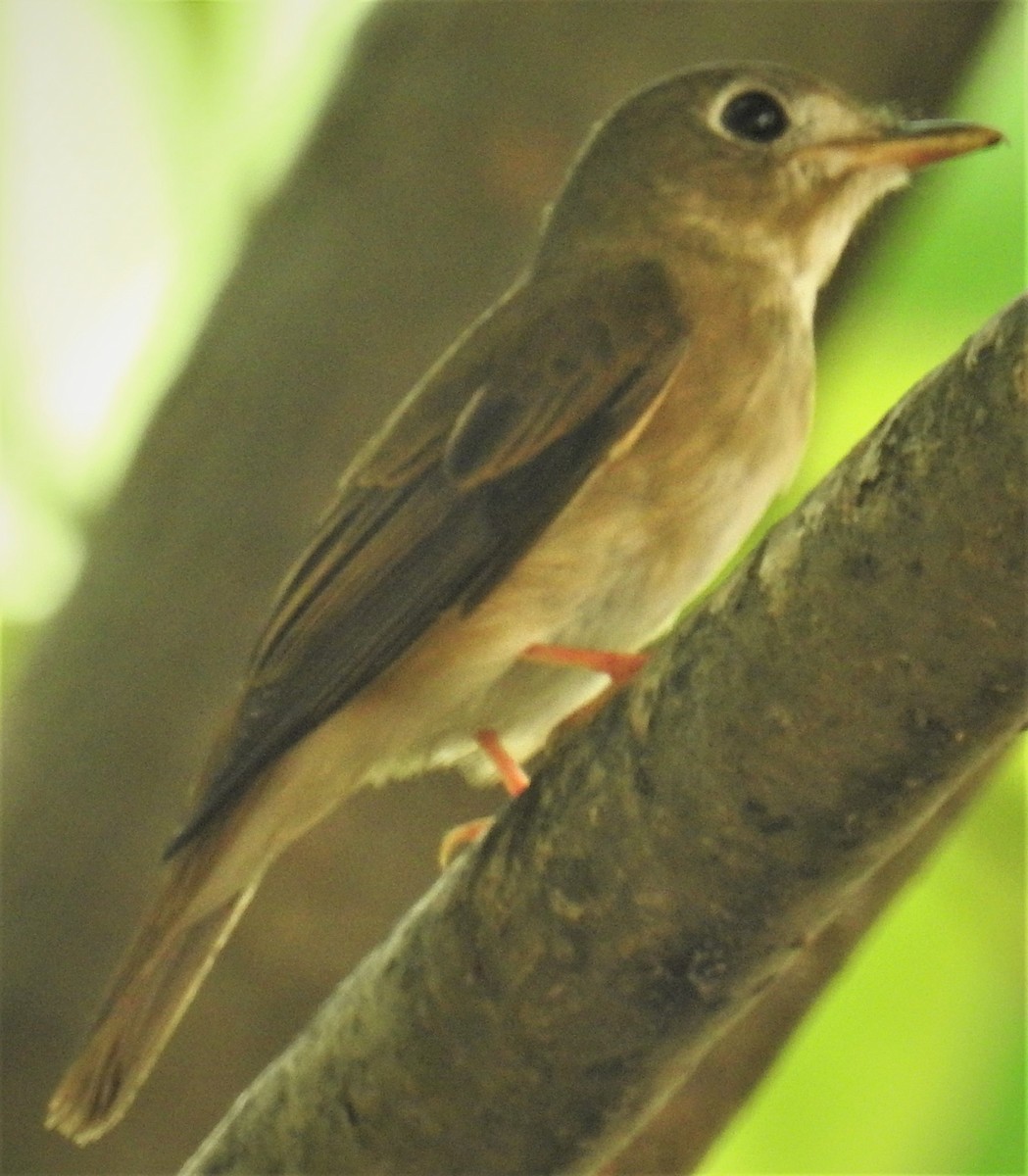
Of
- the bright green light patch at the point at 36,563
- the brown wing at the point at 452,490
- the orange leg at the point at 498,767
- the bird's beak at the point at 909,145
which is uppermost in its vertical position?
the bird's beak at the point at 909,145

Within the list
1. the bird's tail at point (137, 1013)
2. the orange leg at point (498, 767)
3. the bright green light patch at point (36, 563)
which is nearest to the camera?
the bird's tail at point (137, 1013)

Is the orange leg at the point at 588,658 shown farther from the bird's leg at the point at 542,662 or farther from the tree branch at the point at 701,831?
→ the tree branch at the point at 701,831

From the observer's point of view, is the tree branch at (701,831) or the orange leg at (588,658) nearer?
the tree branch at (701,831)

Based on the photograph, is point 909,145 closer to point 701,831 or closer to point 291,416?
point 291,416

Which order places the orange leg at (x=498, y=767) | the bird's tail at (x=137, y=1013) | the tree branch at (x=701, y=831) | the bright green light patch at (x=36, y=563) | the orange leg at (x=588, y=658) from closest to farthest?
the tree branch at (x=701, y=831)
the bird's tail at (x=137, y=1013)
the orange leg at (x=588, y=658)
the orange leg at (x=498, y=767)
the bright green light patch at (x=36, y=563)

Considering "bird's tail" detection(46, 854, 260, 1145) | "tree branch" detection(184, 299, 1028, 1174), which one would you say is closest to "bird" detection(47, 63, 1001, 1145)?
"bird's tail" detection(46, 854, 260, 1145)

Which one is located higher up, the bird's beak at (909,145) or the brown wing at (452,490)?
the bird's beak at (909,145)

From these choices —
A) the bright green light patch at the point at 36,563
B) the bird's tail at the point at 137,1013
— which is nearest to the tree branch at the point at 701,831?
the bird's tail at the point at 137,1013
